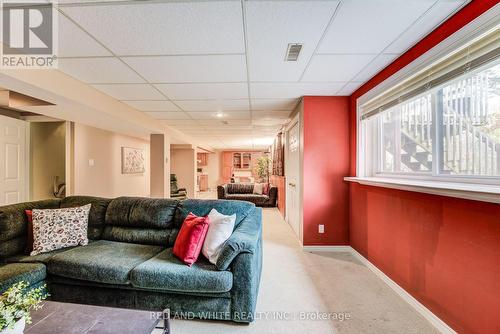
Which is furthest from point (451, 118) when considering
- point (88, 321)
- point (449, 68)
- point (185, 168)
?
point (185, 168)

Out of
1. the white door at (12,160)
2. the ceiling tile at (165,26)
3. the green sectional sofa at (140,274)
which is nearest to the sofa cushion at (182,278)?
the green sectional sofa at (140,274)

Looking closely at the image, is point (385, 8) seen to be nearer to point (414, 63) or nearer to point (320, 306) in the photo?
point (414, 63)

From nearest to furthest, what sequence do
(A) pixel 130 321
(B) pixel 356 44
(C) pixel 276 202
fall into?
(A) pixel 130 321 < (B) pixel 356 44 < (C) pixel 276 202

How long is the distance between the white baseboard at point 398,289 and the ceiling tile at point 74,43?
11.1 feet

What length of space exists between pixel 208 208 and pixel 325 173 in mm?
1837

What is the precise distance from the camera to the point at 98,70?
8.14 feet

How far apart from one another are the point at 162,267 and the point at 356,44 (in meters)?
2.46

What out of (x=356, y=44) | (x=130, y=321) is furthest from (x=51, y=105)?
(x=356, y=44)

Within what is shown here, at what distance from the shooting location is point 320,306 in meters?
2.04

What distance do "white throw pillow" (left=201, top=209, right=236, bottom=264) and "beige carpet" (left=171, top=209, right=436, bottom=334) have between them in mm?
511

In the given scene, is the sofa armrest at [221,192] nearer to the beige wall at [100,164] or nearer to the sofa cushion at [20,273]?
the beige wall at [100,164]

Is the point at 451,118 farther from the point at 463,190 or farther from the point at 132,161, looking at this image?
the point at 132,161

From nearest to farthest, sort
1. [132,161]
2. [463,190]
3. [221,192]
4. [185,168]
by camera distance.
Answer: [463,190], [132,161], [221,192], [185,168]

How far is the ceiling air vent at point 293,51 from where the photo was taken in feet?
6.56
